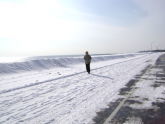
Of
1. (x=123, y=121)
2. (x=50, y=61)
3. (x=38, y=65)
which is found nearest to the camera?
(x=123, y=121)

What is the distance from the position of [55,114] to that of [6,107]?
7.37 feet

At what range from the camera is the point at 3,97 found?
970 cm

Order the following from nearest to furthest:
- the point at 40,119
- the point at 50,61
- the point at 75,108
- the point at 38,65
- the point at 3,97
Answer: the point at 40,119
the point at 75,108
the point at 3,97
the point at 38,65
the point at 50,61

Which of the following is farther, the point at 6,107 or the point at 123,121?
the point at 6,107

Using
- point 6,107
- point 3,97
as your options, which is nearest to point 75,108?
point 6,107

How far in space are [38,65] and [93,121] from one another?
21.8 m

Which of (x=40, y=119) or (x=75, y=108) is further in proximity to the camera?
(x=75, y=108)

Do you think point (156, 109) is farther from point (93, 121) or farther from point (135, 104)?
point (93, 121)

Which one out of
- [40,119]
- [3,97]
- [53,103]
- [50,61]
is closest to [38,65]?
[50,61]

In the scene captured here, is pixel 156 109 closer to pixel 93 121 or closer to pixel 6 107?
pixel 93 121

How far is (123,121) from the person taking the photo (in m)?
→ 5.79

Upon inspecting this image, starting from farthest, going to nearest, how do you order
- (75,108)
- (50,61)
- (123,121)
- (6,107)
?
(50,61)
(6,107)
(75,108)
(123,121)

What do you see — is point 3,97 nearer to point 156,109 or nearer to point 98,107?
point 98,107

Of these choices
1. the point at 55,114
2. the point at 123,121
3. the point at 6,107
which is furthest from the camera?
the point at 6,107
